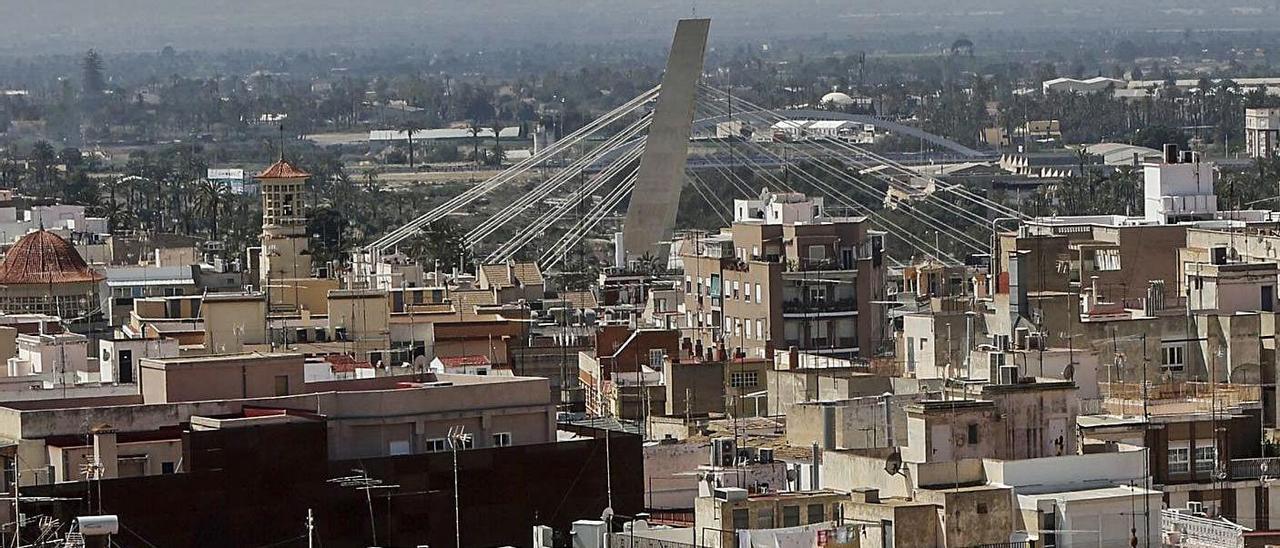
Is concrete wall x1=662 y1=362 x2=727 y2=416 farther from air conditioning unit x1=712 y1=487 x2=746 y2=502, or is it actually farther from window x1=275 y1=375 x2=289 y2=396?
air conditioning unit x1=712 y1=487 x2=746 y2=502

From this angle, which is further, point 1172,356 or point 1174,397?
point 1172,356

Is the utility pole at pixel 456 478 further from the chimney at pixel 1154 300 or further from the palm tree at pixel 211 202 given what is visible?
the palm tree at pixel 211 202

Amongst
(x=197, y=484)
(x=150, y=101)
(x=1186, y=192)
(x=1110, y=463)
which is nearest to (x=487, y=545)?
(x=197, y=484)

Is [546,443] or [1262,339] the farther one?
[1262,339]

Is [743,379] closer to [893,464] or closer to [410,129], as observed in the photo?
[893,464]

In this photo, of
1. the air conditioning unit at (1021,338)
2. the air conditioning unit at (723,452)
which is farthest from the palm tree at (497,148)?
the air conditioning unit at (723,452)

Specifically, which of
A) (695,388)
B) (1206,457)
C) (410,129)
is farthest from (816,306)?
(410,129)

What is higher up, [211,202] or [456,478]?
[211,202]

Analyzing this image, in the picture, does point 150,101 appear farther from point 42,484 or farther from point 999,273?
point 42,484
